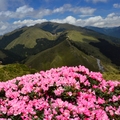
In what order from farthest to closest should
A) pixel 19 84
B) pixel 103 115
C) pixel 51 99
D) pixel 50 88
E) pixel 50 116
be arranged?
pixel 19 84
pixel 50 88
pixel 51 99
pixel 103 115
pixel 50 116

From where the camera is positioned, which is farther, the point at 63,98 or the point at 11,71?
the point at 11,71

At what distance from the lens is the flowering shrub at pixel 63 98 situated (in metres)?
9.33

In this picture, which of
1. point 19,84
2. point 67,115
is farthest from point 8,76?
point 67,115

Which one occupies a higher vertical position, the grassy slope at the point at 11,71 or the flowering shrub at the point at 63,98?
the flowering shrub at the point at 63,98

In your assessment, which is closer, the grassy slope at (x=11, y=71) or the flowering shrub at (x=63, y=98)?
the flowering shrub at (x=63, y=98)

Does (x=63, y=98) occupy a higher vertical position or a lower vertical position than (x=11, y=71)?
higher

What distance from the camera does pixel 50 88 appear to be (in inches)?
435

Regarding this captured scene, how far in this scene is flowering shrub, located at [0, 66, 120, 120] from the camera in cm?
933

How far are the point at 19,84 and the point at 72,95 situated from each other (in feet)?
10.7

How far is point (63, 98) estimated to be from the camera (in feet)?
34.5

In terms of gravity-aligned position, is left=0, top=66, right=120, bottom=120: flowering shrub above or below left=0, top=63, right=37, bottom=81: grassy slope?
above

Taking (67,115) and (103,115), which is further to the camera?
(103,115)

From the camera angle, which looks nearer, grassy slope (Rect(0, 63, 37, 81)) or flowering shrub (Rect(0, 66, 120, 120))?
flowering shrub (Rect(0, 66, 120, 120))

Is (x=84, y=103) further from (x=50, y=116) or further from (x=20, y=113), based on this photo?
(x=20, y=113)
